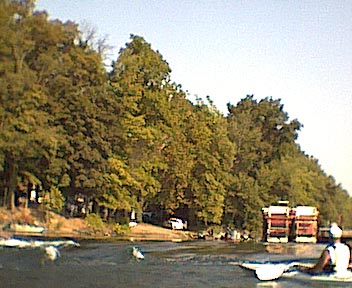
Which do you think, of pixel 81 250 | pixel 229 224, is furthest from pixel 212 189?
pixel 81 250

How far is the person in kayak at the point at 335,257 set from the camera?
20.0 meters

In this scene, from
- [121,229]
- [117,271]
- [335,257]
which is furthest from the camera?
[121,229]

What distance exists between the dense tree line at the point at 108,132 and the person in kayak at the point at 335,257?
1083 inches

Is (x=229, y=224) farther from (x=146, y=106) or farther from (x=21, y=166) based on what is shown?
(x=21, y=166)

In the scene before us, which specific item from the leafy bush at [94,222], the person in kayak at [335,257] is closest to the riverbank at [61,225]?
the leafy bush at [94,222]

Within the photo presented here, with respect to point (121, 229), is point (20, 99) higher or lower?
higher

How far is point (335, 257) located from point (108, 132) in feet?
119

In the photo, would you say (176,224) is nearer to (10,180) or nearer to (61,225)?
(61,225)

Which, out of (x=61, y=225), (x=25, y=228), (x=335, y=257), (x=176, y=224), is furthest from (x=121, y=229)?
(x=335, y=257)

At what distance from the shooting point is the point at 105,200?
56.4 metres

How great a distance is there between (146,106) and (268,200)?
29722mm

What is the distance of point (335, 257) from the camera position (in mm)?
20234

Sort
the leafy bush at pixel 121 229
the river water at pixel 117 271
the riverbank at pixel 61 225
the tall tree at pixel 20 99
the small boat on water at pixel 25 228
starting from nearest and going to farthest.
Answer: the river water at pixel 117 271 < the tall tree at pixel 20 99 < the small boat on water at pixel 25 228 < the riverbank at pixel 61 225 < the leafy bush at pixel 121 229

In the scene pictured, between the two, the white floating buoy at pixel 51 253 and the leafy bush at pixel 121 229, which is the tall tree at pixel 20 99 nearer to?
the leafy bush at pixel 121 229
